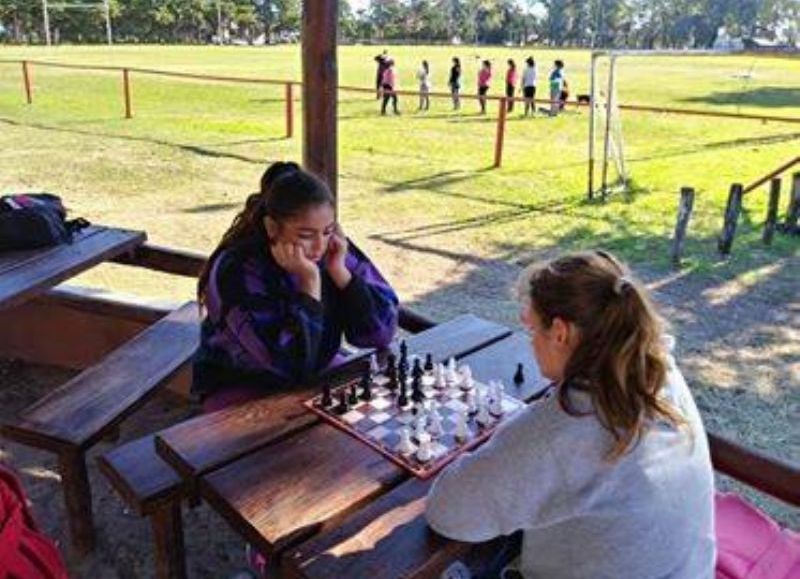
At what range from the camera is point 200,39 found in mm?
75188

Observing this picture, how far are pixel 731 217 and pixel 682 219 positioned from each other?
23.2 inches

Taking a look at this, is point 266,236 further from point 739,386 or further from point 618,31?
point 618,31

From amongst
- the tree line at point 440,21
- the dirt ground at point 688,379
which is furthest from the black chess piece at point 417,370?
the tree line at point 440,21

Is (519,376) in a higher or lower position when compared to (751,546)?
higher

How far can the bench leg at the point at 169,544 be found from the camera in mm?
2367

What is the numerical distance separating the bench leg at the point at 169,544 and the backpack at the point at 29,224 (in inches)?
79.9

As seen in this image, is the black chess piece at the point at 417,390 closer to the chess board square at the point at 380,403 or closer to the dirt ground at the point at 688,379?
the chess board square at the point at 380,403

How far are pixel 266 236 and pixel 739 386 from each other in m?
3.35

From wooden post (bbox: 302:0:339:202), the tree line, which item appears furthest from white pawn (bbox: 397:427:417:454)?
the tree line

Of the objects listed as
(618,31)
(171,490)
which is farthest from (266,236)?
(618,31)

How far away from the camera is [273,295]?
2.43 meters

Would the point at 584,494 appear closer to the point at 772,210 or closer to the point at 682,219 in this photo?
the point at 682,219

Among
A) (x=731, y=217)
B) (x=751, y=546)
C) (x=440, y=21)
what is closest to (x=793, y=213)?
(x=731, y=217)

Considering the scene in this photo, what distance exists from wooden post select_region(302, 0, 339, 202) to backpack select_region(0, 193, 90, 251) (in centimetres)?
133
